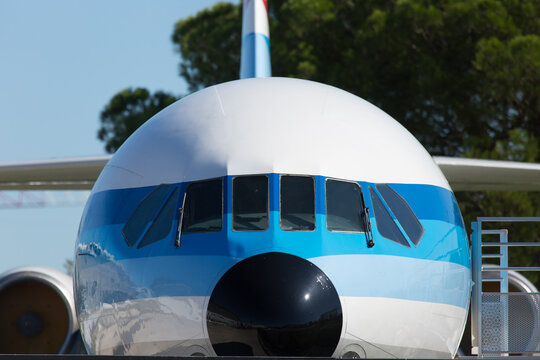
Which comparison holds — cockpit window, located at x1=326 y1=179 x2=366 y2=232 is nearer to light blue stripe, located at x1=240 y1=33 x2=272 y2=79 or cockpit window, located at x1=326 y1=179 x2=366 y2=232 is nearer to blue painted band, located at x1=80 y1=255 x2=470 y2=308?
blue painted band, located at x1=80 y1=255 x2=470 y2=308

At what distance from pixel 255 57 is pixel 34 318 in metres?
4.48

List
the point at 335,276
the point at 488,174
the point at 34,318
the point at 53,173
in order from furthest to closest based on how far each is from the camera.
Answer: the point at 53,173 → the point at 34,318 → the point at 488,174 → the point at 335,276

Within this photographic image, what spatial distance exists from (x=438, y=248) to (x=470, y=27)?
1947 centimetres

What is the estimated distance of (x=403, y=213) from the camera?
656cm

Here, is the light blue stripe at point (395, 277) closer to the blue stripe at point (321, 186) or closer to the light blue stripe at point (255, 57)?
the blue stripe at point (321, 186)

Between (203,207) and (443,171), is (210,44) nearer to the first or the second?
(443,171)

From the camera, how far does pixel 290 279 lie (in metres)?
5.48

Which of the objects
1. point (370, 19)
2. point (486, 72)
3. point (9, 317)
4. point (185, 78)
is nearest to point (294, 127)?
point (9, 317)

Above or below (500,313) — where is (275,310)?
above

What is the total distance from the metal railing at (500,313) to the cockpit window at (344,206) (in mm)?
1497

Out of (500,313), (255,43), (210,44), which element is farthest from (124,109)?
(500,313)

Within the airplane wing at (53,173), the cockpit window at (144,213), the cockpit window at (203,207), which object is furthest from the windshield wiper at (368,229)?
the airplane wing at (53,173)

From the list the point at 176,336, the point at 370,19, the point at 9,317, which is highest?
the point at 370,19

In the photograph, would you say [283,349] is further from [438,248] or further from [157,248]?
[438,248]
